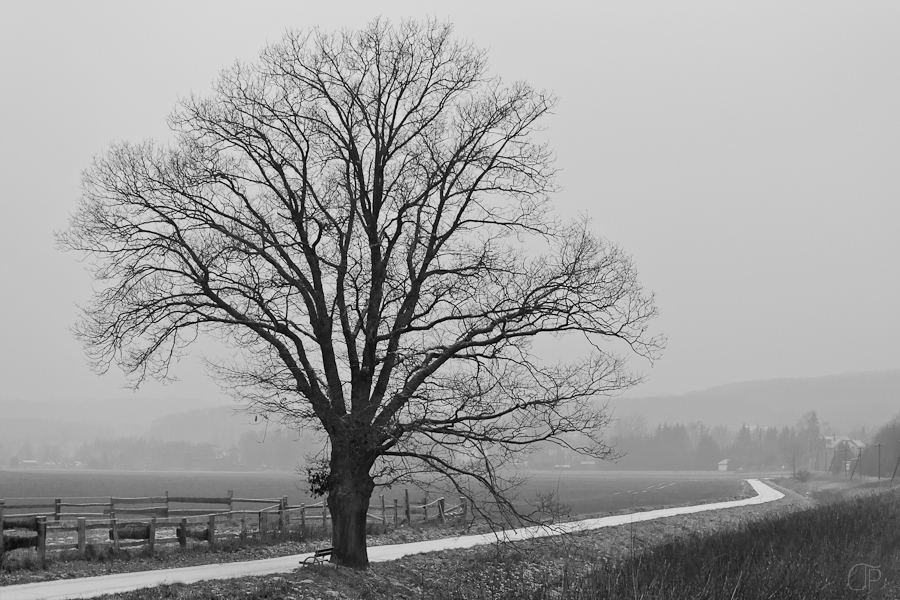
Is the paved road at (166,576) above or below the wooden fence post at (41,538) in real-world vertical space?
below

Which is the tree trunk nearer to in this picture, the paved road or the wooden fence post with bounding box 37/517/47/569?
the paved road

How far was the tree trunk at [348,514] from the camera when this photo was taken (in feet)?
76.3

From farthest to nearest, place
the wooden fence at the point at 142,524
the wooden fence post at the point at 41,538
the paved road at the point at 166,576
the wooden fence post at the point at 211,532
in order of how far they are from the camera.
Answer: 1. the wooden fence post at the point at 211,532
2. the wooden fence at the point at 142,524
3. the wooden fence post at the point at 41,538
4. the paved road at the point at 166,576

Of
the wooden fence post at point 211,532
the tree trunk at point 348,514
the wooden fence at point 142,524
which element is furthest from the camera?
the wooden fence post at point 211,532

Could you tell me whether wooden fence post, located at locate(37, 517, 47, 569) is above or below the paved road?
above

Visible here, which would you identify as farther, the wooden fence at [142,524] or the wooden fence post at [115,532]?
the wooden fence post at [115,532]

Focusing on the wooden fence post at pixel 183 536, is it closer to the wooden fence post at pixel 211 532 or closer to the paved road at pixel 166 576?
the wooden fence post at pixel 211 532

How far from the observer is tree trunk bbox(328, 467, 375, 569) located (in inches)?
916

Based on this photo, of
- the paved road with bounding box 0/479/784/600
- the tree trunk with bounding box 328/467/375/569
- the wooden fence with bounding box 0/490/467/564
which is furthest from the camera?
the tree trunk with bounding box 328/467/375/569

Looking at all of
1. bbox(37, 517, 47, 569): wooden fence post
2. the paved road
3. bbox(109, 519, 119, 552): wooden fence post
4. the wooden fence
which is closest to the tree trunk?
the paved road

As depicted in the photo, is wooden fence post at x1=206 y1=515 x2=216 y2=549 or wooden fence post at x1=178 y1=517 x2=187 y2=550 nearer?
wooden fence post at x1=178 y1=517 x2=187 y2=550

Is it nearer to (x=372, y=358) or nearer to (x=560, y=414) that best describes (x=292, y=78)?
(x=372, y=358)

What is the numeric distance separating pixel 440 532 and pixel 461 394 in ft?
52.1

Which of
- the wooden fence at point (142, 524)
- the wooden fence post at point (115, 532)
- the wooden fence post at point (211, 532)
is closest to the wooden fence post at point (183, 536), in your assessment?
the wooden fence at point (142, 524)
